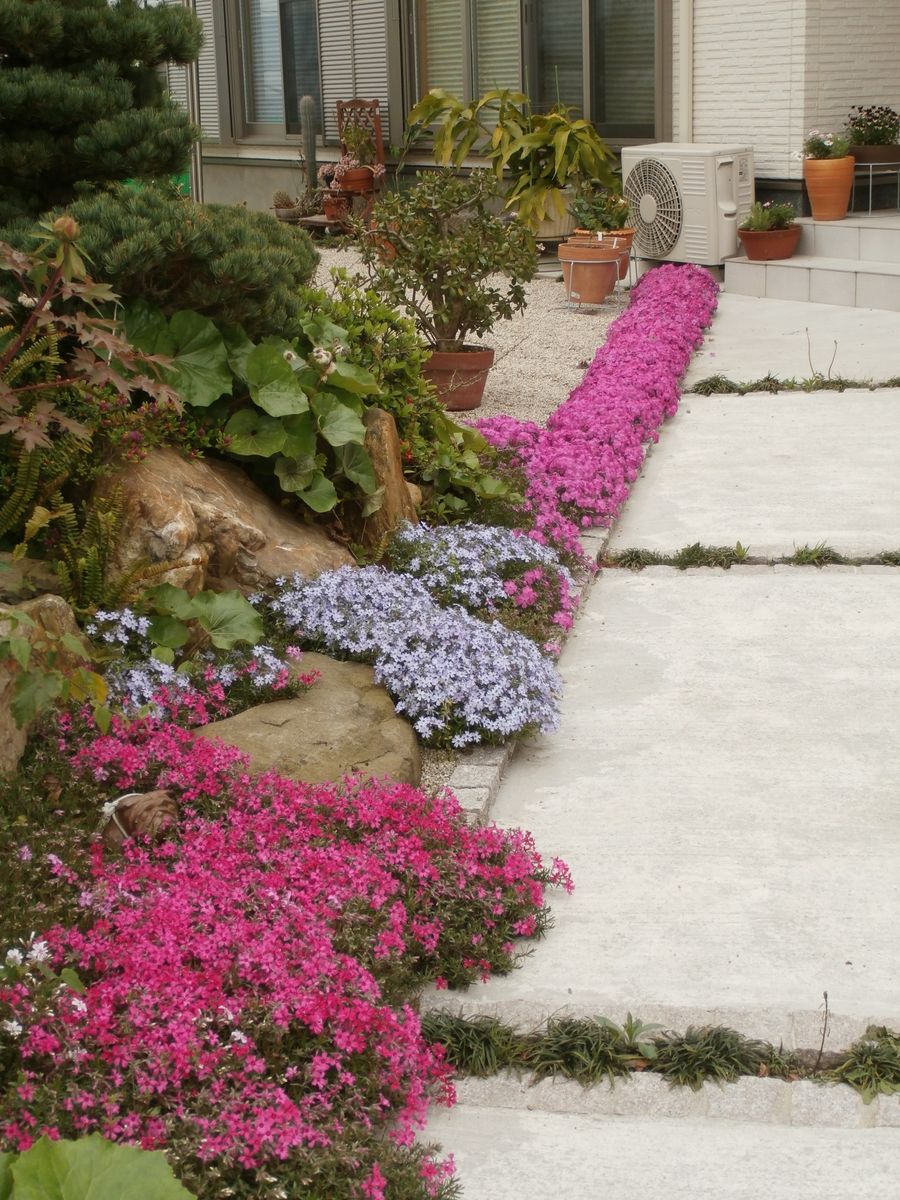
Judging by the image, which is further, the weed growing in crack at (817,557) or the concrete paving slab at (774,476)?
the concrete paving slab at (774,476)

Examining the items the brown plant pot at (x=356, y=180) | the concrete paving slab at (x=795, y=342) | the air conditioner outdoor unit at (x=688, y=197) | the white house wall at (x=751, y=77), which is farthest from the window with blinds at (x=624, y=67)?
the brown plant pot at (x=356, y=180)

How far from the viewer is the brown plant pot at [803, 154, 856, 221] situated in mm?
11000

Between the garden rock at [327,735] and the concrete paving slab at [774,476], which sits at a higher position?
the concrete paving slab at [774,476]

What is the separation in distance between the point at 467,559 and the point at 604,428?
2105mm

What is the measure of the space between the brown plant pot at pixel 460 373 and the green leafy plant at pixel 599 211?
3.91m

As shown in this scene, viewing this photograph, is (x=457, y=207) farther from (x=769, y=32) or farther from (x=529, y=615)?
(x=769, y=32)

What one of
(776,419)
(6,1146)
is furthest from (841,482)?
(6,1146)

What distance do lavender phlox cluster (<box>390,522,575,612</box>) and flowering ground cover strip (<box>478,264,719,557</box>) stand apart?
30 cm

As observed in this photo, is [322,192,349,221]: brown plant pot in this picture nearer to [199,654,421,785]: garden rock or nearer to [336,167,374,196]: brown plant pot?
[336,167,374,196]: brown plant pot

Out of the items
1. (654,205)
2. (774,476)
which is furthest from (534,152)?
(774,476)

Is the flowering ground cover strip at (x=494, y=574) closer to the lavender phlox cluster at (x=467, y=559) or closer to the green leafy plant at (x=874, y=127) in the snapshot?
the lavender phlox cluster at (x=467, y=559)

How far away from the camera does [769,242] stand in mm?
11023

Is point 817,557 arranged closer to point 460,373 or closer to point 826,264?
point 460,373

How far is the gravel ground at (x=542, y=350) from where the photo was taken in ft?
26.3
